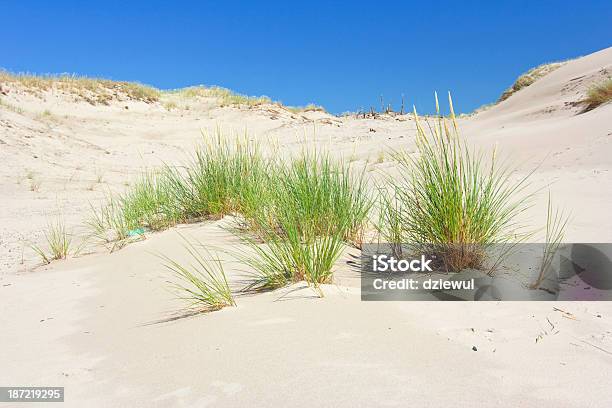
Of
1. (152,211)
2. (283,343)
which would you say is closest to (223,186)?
(152,211)

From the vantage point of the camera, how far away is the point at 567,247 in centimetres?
290

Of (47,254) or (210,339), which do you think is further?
(47,254)

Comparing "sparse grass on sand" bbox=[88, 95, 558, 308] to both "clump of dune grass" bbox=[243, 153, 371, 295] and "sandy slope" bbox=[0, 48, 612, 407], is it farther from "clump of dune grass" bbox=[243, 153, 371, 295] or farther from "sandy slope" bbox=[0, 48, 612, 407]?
"sandy slope" bbox=[0, 48, 612, 407]

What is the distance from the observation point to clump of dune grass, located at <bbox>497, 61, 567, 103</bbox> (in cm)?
2028

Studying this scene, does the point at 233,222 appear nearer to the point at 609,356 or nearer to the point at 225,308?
the point at 225,308

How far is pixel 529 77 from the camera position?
2055cm

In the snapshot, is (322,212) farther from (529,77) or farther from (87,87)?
(529,77)

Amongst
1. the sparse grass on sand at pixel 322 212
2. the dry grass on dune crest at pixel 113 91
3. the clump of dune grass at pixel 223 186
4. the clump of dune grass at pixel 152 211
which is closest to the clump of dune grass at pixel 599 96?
the sparse grass on sand at pixel 322 212

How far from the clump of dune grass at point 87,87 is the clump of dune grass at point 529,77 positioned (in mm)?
14135

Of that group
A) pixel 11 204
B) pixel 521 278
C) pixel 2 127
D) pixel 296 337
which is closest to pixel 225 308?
pixel 296 337

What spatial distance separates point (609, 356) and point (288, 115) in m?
16.8

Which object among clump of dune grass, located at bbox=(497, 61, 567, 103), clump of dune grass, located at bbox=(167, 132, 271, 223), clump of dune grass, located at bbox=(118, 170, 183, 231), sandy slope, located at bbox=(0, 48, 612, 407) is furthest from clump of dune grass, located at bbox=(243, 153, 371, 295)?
clump of dune grass, located at bbox=(497, 61, 567, 103)

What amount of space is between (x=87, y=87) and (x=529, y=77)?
1699 centimetres

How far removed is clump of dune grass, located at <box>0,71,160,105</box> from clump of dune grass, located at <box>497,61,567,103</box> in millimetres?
14135
